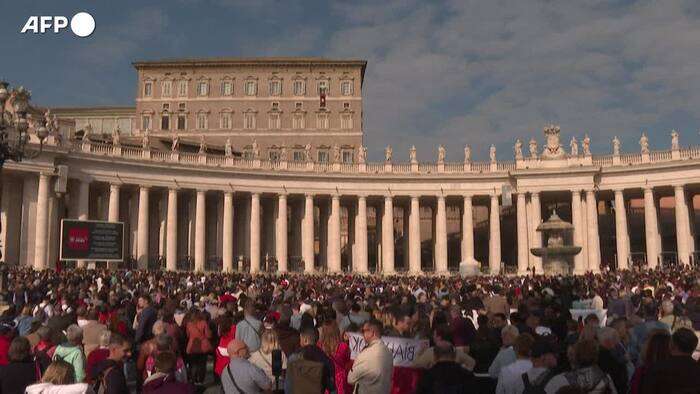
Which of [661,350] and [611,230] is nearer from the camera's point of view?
[661,350]

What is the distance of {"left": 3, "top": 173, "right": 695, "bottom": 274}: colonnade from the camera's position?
224 feet

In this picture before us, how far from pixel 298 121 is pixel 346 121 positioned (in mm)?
7130

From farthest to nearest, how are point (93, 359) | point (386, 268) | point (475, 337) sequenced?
point (386, 268)
point (475, 337)
point (93, 359)

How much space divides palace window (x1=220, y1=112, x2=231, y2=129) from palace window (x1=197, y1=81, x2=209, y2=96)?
433 cm

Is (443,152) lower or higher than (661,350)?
higher

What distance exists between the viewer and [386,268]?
7556cm

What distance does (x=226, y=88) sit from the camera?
10288cm

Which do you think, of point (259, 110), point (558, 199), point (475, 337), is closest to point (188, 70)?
point (259, 110)

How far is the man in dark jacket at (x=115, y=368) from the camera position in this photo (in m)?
9.70

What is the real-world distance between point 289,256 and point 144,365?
70973 mm

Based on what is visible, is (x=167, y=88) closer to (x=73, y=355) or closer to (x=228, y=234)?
(x=228, y=234)

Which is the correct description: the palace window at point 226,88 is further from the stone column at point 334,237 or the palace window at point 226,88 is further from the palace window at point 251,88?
the stone column at point 334,237

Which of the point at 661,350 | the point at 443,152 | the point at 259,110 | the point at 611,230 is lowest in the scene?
the point at 661,350

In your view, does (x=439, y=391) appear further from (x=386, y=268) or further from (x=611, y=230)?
(x=611, y=230)
